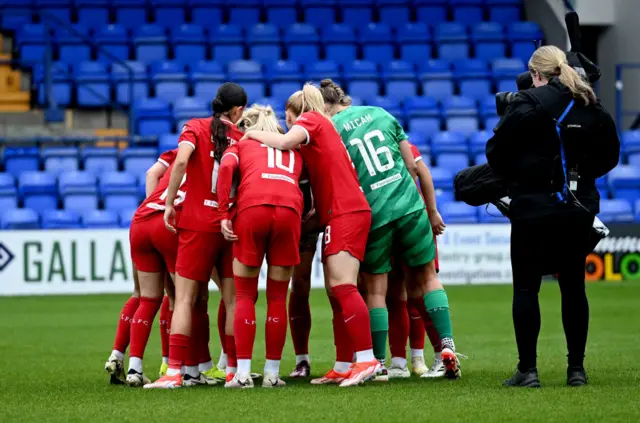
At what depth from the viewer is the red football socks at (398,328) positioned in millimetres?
8234

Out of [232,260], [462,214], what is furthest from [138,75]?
[232,260]

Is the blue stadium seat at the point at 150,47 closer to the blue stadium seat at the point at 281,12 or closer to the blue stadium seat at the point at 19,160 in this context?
the blue stadium seat at the point at 281,12

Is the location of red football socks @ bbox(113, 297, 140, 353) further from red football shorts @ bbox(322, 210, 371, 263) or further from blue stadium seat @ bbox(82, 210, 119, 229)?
blue stadium seat @ bbox(82, 210, 119, 229)

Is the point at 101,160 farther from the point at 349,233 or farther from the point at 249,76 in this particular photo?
the point at 349,233

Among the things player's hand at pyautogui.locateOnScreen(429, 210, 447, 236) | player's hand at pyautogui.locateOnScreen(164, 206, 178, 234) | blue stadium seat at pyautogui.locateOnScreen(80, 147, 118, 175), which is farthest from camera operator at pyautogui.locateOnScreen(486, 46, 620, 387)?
blue stadium seat at pyautogui.locateOnScreen(80, 147, 118, 175)

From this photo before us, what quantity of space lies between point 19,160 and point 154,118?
97.6 inches

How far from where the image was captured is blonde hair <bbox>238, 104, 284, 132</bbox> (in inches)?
303

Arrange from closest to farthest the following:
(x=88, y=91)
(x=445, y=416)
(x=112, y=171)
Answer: (x=445, y=416) < (x=112, y=171) < (x=88, y=91)

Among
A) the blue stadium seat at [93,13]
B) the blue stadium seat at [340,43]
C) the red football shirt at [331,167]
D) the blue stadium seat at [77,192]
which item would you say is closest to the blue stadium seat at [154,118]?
the blue stadium seat at [77,192]

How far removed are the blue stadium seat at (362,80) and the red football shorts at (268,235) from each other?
45.0ft

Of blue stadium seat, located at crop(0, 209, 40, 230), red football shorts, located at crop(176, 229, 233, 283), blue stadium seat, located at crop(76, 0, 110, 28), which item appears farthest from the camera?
blue stadium seat, located at crop(76, 0, 110, 28)

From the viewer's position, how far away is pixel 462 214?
19016 mm

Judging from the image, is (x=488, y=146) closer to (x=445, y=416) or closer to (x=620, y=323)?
(x=445, y=416)

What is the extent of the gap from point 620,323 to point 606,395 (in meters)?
5.96
